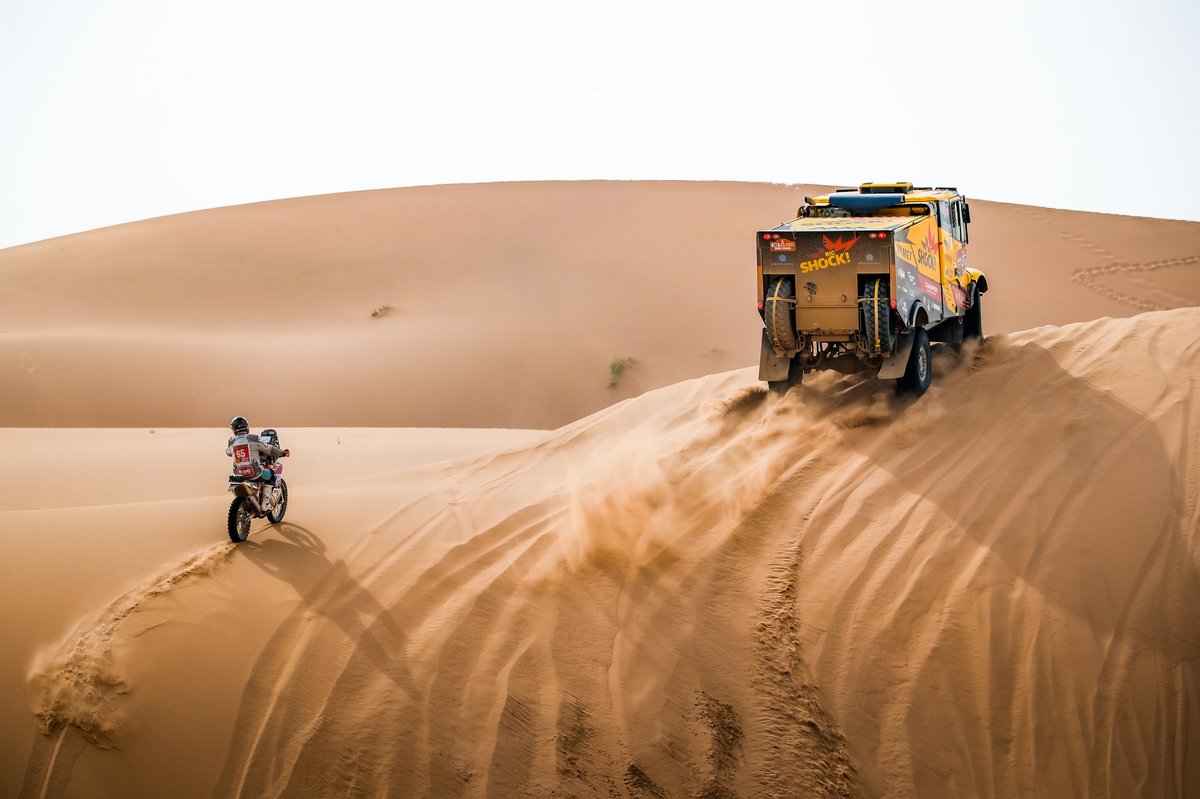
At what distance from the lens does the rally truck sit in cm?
981

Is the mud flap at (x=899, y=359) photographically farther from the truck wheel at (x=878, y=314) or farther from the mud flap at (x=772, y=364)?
the mud flap at (x=772, y=364)

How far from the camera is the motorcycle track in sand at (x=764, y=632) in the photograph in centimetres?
627

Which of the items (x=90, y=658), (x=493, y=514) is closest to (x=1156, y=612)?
(x=493, y=514)

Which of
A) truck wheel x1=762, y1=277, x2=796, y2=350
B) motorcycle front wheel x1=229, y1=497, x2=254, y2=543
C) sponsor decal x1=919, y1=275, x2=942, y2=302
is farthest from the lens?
sponsor decal x1=919, y1=275, x2=942, y2=302

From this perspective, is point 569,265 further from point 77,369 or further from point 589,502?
point 589,502

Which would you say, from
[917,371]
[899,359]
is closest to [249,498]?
[899,359]

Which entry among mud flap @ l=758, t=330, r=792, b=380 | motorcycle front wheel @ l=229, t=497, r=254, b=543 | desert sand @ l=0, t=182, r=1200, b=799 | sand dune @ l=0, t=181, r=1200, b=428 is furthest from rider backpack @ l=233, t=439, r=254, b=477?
sand dune @ l=0, t=181, r=1200, b=428

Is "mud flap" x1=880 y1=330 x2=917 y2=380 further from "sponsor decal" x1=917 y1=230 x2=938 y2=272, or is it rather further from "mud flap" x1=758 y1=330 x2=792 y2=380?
"mud flap" x1=758 y1=330 x2=792 y2=380

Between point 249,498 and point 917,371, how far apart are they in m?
6.32

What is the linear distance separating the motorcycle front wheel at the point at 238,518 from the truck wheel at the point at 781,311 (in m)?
5.09

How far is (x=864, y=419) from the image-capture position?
32.4 ft

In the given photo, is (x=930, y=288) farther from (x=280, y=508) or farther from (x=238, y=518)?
→ (x=238, y=518)

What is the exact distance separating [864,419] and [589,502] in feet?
9.43

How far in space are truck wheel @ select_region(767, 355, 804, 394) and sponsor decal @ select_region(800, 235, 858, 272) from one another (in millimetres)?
1120
